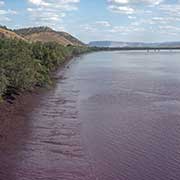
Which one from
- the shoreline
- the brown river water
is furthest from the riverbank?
the brown river water

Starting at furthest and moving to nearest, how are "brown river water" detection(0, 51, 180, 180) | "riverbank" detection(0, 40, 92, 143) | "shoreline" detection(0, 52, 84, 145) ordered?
"riverbank" detection(0, 40, 92, 143) → "shoreline" detection(0, 52, 84, 145) → "brown river water" detection(0, 51, 180, 180)

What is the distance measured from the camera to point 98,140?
25672 mm

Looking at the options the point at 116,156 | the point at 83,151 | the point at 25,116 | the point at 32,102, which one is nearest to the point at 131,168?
the point at 116,156

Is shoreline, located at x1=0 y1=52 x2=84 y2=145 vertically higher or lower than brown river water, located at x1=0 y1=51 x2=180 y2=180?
higher

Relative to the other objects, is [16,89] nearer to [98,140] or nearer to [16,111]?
[16,111]

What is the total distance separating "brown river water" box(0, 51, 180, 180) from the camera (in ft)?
67.4

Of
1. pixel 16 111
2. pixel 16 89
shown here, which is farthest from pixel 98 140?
pixel 16 89

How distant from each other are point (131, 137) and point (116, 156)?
394 centimetres

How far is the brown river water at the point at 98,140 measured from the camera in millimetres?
20547

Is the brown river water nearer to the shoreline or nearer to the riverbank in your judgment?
the shoreline

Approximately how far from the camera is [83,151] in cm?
2356

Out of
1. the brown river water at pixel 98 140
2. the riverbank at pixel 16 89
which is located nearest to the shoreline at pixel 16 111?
the riverbank at pixel 16 89

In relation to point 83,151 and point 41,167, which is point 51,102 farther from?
point 41,167

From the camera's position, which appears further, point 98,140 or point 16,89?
point 16,89
